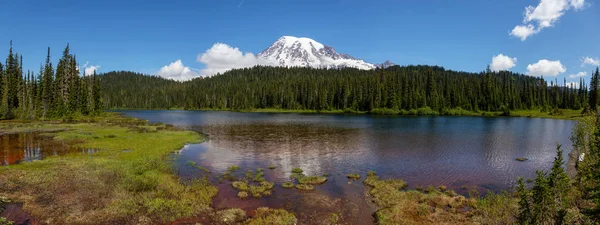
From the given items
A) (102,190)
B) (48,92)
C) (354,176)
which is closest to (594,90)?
(354,176)

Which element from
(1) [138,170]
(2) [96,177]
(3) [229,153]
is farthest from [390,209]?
(3) [229,153]

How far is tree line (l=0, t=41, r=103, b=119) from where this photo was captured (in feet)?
324

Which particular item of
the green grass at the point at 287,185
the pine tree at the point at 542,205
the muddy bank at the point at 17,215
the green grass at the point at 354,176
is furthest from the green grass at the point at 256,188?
the pine tree at the point at 542,205

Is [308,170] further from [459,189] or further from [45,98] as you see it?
[45,98]

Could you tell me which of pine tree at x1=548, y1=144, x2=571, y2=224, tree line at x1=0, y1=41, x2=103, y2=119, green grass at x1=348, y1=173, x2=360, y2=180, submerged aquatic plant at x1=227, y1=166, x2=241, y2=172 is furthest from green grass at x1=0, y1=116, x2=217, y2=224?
tree line at x1=0, y1=41, x2=103, y2=119

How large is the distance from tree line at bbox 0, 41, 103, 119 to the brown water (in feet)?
175

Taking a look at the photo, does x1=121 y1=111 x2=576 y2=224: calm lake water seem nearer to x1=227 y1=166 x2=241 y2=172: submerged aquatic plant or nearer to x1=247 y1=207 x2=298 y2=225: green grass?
x1=227 y1=166 x2=241 y2=172: submerged aquatic plant

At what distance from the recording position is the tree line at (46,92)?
98812 millimetres

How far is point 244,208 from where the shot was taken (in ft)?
74.4

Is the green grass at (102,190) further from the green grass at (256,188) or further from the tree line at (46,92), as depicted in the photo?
the tree line at (46,92)

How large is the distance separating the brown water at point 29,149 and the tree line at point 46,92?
53.4m

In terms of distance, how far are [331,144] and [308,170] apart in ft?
68.2

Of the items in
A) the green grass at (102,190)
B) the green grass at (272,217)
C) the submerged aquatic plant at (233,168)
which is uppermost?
the green grass at (102,190)

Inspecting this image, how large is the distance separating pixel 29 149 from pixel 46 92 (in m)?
71.5
